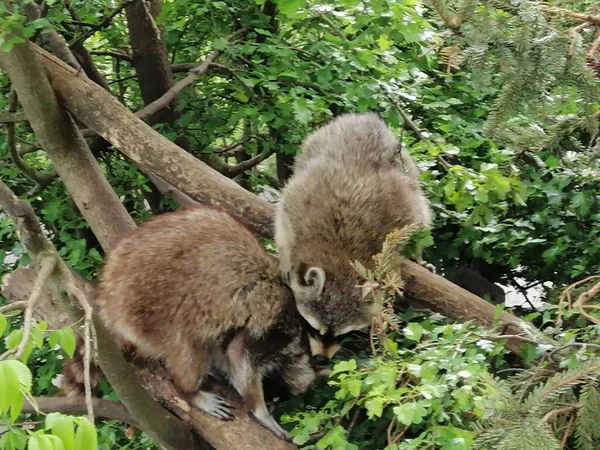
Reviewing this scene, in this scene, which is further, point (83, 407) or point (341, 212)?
point (341, 212)

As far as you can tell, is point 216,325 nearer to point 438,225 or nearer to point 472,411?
point 472,411

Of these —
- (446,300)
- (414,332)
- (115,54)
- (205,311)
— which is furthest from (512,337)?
(115,54)

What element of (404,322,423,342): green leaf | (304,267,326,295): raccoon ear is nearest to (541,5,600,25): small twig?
(404,322,423,342): green leaf

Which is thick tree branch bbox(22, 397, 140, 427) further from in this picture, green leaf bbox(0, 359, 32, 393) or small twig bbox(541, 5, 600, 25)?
small twig bbox(541, 5, 600, 25)

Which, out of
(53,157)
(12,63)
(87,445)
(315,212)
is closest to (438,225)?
(315,212)

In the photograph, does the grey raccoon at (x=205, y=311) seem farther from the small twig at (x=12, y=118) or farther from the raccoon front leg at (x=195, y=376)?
the small twig at (x=12, y=118)

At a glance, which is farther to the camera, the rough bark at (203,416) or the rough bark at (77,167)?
the rough bark at (77,167)

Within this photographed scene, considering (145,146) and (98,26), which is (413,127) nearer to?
(145,146)

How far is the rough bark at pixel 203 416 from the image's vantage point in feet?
7.00

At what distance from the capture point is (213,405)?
7.48ft

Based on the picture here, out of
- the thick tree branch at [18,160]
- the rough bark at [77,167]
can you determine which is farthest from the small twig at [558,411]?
the thick tree branch at [18,160]

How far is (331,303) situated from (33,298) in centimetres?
118

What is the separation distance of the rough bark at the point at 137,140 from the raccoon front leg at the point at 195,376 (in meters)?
0.65

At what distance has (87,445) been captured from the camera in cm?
112
